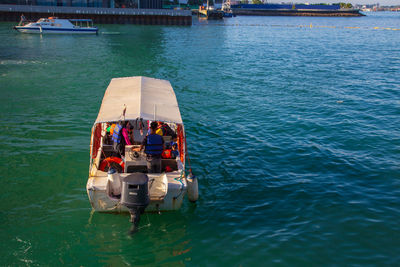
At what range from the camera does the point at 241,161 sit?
16469 mm

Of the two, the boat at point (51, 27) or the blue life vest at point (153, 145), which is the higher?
the boat at point (51, 27)

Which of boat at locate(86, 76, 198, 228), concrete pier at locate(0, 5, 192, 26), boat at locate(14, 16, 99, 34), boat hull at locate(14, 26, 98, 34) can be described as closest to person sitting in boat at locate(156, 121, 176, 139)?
boat at locate(86, 76, 198, 228)

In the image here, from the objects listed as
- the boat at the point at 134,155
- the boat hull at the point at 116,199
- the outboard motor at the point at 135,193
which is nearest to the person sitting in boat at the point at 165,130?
the boat at the point at 134,155

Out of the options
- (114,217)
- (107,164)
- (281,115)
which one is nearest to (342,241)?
(114,217)

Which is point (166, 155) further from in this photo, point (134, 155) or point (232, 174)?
point (232, 174)

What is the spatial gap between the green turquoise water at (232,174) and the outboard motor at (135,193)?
138 cm

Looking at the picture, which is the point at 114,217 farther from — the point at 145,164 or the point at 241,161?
the point at 241,161

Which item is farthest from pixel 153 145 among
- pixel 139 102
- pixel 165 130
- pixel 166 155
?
pixel 165 130

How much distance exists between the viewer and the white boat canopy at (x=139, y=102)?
12641 millimetres

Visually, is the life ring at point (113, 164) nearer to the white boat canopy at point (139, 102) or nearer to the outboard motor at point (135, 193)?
the white boat canopy at point (139, 102)

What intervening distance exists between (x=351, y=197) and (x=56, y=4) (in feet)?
300

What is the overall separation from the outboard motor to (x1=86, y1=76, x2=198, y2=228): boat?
0.07 m

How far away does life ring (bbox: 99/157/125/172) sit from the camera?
12281mm

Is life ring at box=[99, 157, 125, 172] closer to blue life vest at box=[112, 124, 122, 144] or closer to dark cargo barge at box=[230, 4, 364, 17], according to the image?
blue life vest at box=[112, 124, 122, 144]
